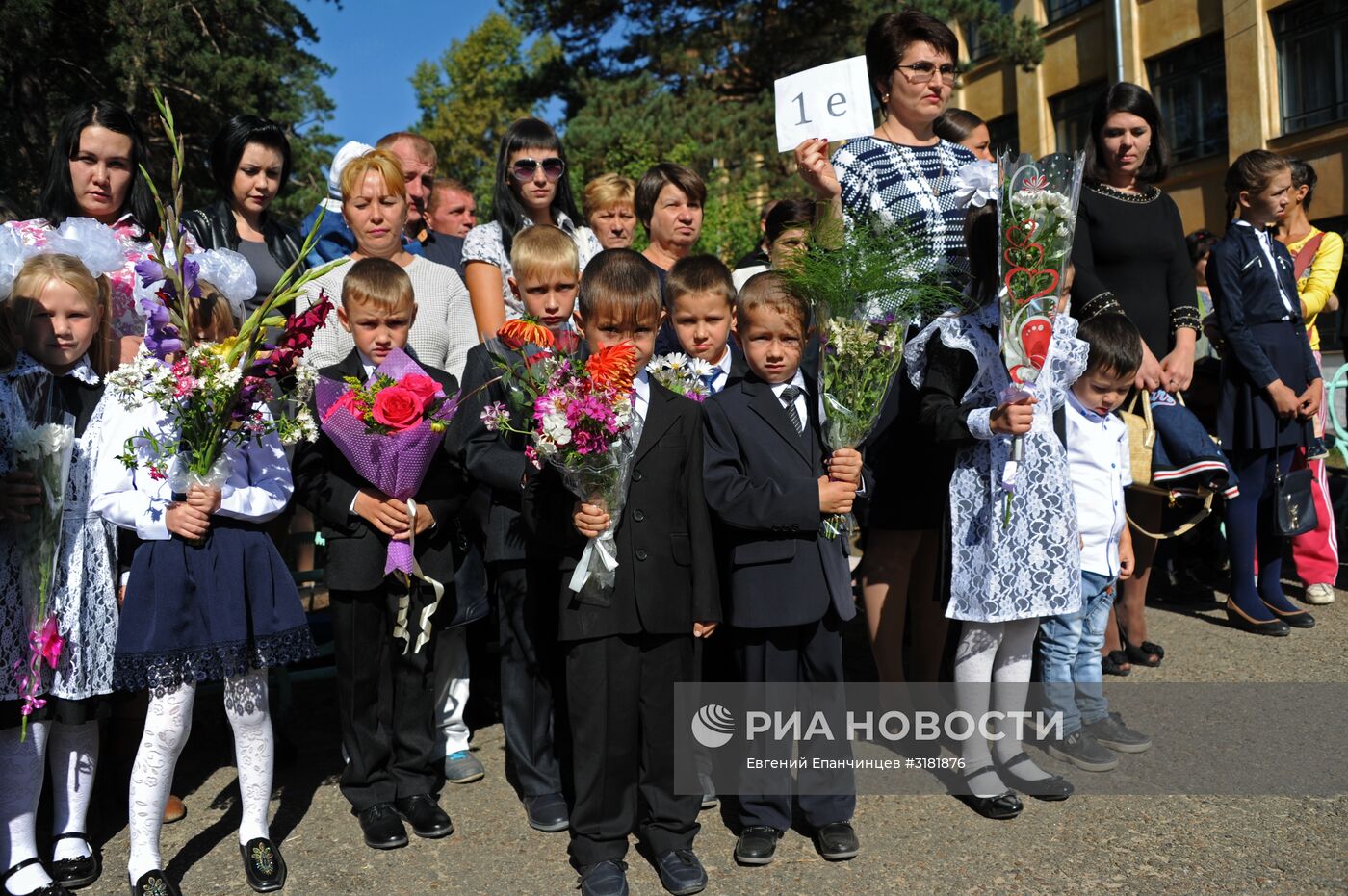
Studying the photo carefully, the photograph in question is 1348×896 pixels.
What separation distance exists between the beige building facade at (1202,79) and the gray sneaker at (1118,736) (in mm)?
15100

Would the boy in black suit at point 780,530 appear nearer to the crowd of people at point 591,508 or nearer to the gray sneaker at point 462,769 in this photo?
the crowd of people at point 591,508

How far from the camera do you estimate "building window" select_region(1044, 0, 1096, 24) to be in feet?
78.6

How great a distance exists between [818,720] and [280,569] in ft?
6.12

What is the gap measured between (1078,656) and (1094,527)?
535mm

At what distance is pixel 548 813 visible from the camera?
4.15 meters

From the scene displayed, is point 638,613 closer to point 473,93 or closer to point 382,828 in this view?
point 382,828

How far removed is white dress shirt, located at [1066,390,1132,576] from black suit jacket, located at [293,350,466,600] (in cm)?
243

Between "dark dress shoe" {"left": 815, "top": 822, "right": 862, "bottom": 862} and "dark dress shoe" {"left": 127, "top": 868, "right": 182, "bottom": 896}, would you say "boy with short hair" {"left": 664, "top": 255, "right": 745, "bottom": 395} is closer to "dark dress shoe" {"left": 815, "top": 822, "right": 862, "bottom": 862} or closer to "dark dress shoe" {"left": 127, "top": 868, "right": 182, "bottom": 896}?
"dark dress shoe" {"left": 815, "top": 822, "right": 862, "bottom": 862}

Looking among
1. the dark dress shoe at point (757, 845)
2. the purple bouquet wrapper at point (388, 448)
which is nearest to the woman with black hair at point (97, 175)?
the purple bouquet wrapper at point (388, 448)

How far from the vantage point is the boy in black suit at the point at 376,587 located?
162 inches

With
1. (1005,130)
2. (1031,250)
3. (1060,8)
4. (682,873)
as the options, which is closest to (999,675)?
(682,873)

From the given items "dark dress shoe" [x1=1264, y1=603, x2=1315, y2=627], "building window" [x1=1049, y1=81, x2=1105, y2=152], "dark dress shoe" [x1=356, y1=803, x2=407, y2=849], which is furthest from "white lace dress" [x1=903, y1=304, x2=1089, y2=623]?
"building window" [x1=1049, y1=81, x2=1105, y2=152]

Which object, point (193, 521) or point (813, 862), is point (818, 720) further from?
point (193, 521)

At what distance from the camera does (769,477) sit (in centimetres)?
388
